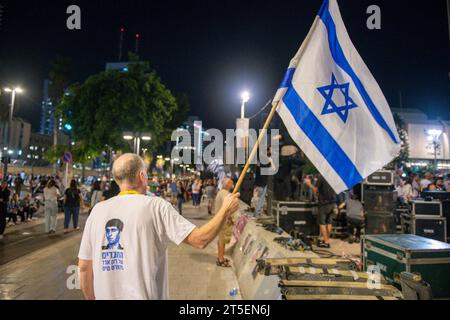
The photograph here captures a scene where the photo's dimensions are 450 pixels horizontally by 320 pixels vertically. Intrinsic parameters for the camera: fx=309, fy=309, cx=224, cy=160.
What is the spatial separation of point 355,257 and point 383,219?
2399 millimetres

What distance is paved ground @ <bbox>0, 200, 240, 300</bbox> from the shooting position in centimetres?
558

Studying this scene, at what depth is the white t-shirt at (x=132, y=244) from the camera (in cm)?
226

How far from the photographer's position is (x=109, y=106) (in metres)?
18.7

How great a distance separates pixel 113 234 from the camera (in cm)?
229

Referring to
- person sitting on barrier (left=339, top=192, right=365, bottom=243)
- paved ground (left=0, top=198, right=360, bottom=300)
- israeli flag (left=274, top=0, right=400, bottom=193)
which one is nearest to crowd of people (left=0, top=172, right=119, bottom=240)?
paved ground (left=0, top=198, right=360, bottom=300)

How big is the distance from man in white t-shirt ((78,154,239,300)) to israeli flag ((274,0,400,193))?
1502 millimetres

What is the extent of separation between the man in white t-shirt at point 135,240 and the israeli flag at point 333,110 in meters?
1.50

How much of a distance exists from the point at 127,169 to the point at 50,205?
10234 millimetres

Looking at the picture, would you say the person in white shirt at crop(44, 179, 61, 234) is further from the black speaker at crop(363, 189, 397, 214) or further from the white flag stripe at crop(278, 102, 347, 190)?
the black speaker at crop(363, 189, 397, 214)

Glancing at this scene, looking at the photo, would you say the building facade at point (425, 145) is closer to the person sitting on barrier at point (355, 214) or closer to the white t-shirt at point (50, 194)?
the person sitting on barrier at point (355, 214)

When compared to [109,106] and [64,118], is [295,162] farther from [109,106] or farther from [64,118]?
[64,118]

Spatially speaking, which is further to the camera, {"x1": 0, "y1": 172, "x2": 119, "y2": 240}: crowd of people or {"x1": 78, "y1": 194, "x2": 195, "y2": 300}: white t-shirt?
{"x1": 0, "y1": 172, "x2": 119, "y2": 240}: crowd of people

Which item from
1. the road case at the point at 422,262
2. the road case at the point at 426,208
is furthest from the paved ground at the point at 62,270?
the road case at the point at 422,262
